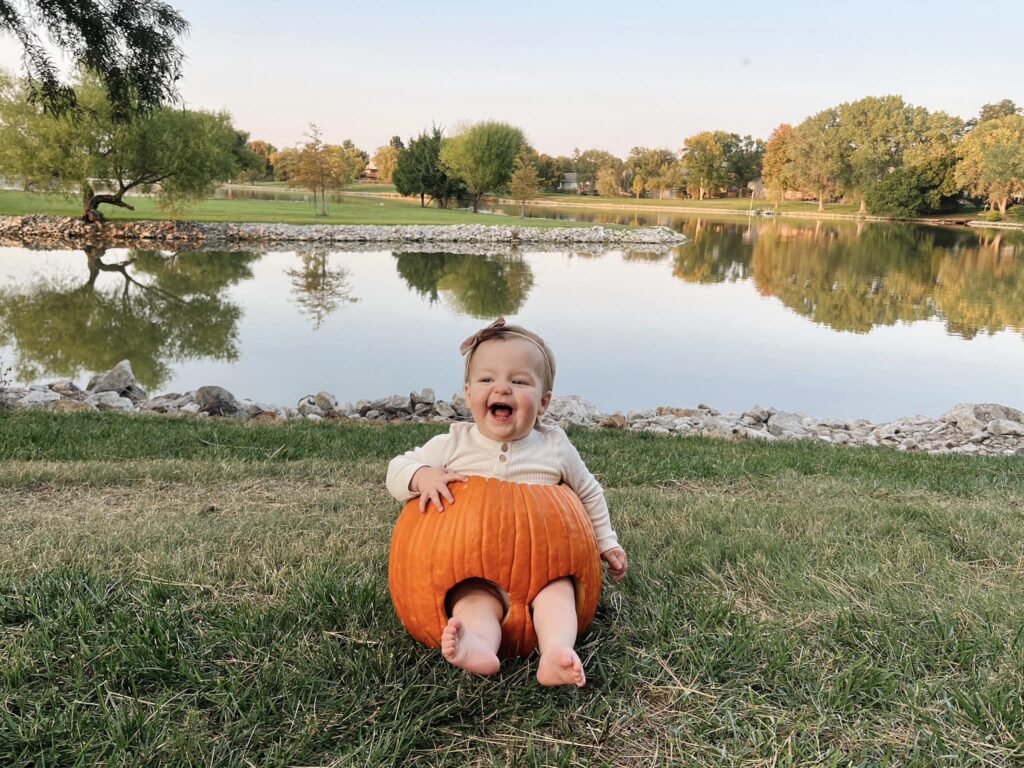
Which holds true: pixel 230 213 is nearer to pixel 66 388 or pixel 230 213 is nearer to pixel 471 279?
A: pixel 471 279

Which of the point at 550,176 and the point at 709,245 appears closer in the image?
the point at 709,245

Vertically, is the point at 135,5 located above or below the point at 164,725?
above

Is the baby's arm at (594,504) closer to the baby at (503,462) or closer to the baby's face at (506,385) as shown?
the baby at (503,462)

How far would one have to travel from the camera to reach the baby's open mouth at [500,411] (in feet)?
8.74

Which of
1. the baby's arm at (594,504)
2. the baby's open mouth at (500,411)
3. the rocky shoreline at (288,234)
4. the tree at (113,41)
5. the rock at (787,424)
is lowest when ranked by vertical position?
the rock at (787,424)

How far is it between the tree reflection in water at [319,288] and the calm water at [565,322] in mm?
106

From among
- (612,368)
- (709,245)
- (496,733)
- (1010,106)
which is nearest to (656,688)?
(496,733)

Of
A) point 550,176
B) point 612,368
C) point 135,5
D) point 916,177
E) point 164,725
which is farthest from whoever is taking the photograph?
point 550,176

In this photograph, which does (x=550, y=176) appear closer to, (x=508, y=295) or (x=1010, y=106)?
(x=1010, y=106)

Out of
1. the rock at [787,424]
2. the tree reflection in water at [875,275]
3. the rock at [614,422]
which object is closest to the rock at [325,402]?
the rock at [614,422]

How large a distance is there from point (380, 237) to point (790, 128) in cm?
8832

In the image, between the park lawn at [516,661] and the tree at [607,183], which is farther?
the tree at [607,183]

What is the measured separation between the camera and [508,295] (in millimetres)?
21453

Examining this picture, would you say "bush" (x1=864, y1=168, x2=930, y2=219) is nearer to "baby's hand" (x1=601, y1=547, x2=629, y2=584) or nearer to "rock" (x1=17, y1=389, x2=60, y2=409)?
"rock" (x1=17, y1=389, x2=60, y2=409)
